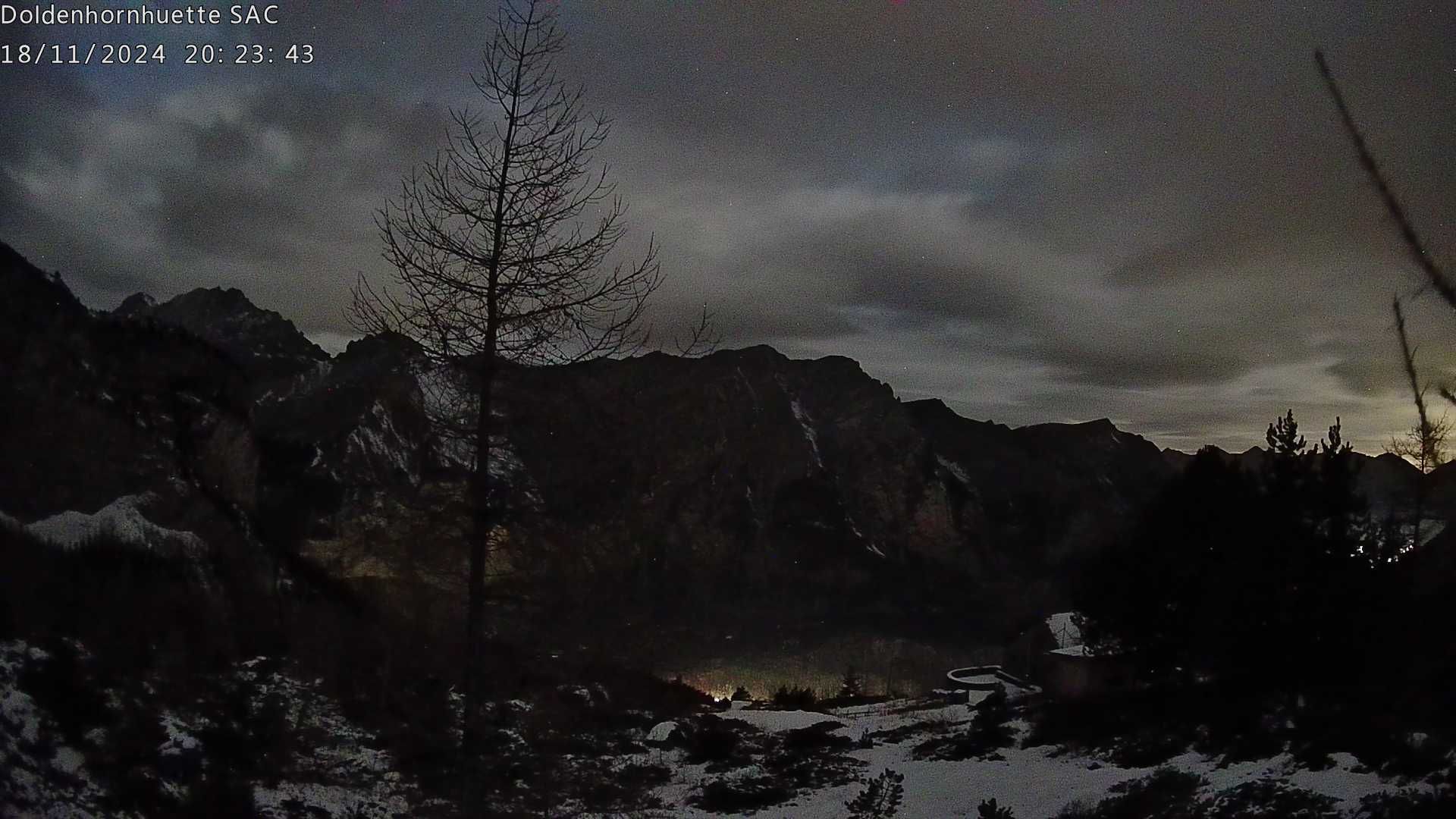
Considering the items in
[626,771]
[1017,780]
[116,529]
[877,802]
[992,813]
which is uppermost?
[116,529]

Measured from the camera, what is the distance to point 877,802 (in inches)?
615

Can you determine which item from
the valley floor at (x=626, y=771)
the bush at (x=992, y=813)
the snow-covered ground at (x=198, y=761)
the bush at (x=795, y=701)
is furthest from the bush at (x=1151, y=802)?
the bush at (x=795, y=701)

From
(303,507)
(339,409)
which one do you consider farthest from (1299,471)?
(339,409)

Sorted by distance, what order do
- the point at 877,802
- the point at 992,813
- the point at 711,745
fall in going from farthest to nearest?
the point at 711,745
the point at 877,802
the point at 992,813

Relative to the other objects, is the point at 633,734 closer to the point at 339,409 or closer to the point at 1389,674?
the point at 1389,674

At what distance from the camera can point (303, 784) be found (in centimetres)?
1311

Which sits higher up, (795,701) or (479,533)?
(479,533)

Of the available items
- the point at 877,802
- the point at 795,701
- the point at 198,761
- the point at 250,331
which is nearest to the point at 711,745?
→ the point at 877,802

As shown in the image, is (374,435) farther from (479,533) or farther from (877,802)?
(479,533)

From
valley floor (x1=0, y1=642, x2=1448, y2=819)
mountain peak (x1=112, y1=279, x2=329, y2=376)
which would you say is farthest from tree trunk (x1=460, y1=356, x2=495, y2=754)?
mountain peak (x1=112, y1=279, x2=329, y2=376)

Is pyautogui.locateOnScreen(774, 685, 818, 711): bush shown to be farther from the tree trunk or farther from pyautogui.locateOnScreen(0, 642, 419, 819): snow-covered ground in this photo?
the tree trunk

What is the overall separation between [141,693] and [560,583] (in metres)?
7.93

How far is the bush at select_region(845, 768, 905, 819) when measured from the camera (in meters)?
14.9

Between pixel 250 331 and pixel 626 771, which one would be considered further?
pixel 250 331
